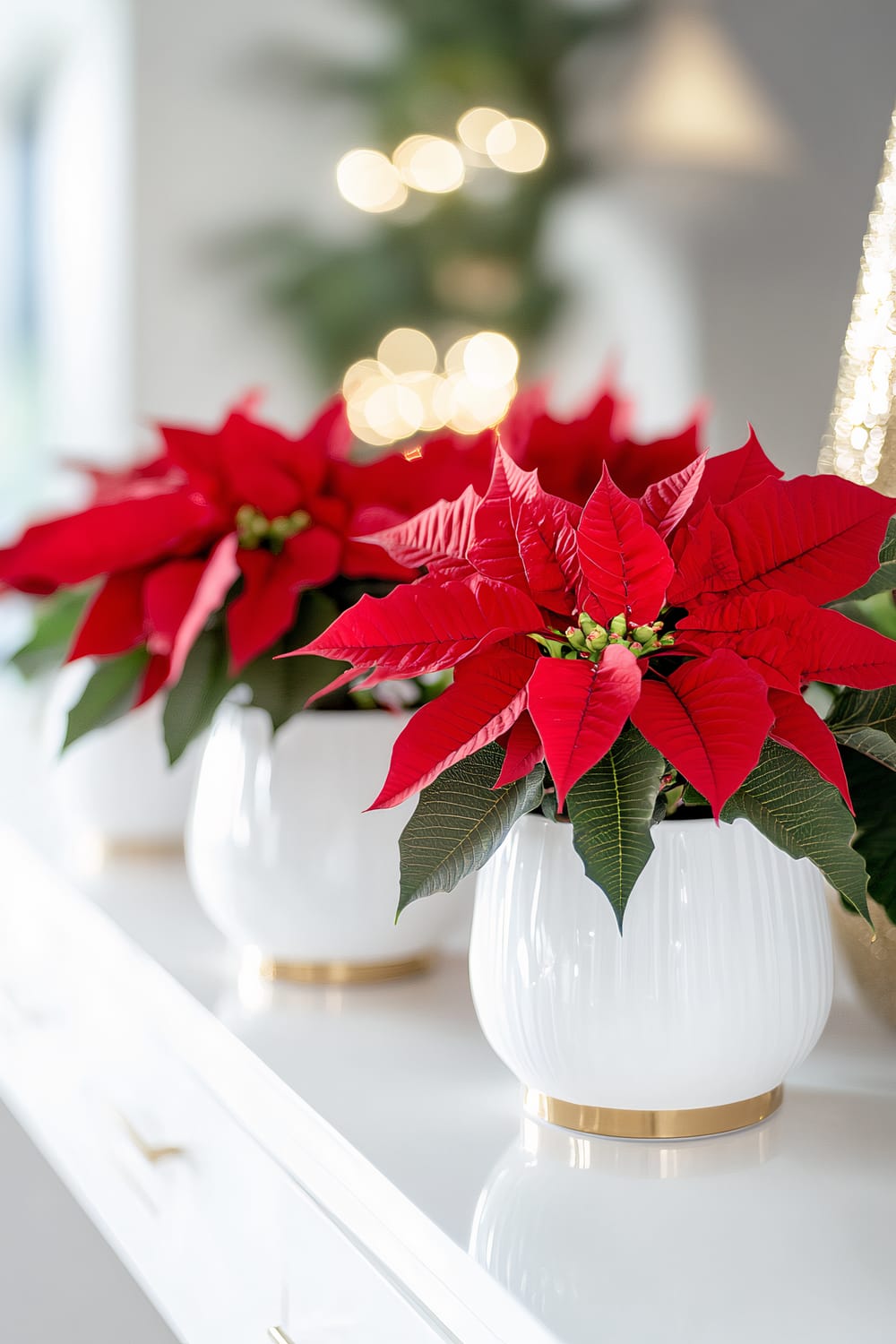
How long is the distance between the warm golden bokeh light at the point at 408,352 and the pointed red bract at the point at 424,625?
1.16 meters

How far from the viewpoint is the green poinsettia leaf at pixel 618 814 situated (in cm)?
39

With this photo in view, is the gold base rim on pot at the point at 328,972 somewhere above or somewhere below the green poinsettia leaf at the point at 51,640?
below

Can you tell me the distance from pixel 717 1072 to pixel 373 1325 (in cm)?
14

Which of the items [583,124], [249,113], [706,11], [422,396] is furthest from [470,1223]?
[249,113]

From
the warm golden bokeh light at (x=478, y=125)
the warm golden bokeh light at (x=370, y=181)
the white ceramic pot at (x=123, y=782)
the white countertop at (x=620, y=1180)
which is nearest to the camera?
the white countertop at (x=620, y=1180)

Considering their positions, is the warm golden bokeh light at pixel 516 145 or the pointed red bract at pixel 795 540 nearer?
the pointed red bract at pixel 795 540

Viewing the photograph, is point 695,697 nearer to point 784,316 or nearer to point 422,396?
point 784,316

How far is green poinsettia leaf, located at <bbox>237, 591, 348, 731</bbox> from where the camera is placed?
591mm

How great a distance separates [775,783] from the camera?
0.41 meters

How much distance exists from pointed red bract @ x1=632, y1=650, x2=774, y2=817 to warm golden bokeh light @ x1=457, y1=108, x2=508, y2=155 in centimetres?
111

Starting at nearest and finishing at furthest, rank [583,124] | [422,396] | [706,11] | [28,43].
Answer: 1. [706,11]
2. [583,124]
3. [422,396]
4. [28,43]

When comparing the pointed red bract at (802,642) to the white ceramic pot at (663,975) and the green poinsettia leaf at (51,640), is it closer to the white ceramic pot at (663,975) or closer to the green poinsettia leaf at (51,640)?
the white ceramic pot at (663,975)

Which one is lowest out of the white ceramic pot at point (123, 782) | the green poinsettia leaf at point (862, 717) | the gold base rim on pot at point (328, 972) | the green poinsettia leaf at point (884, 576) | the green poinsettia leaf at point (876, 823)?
the gold base rim on pot at point (328, 972)

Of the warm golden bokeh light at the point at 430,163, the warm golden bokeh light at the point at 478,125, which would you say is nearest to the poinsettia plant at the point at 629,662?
the warm golden bokeh light at the point at 478,125
